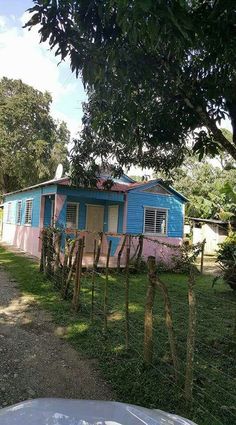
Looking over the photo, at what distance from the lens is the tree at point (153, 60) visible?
268 cm

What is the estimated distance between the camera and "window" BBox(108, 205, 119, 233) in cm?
1748

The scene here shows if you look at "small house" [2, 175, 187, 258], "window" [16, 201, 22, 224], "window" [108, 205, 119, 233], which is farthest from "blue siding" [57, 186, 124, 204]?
"window" [16, 201, 22, 224]

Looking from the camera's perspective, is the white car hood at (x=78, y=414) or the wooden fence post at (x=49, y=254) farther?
the wooden fence post at (x=49, y=254)

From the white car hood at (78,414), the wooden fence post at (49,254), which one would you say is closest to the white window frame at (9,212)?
the wooden fence post at (49,254)

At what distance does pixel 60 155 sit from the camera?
32344mm

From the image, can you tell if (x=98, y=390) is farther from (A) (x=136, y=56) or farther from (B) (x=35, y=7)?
(B) (x=35, y=7)

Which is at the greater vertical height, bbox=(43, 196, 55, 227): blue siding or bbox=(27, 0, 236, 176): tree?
bbox=(27, 0, 236, 176): tree

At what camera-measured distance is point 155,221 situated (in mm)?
17203

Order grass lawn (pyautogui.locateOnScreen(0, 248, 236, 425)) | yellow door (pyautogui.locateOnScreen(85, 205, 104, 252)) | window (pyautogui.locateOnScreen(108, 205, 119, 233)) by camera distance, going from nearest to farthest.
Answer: grass lawn (pyautogui.locateOnScreen(0, 248, 236, 425)), window (pyautogui.locateOnScreen(108, 205, 119, 233)), yellow door (pyautogui.locateOnScreen(85, 205, 104, 252))

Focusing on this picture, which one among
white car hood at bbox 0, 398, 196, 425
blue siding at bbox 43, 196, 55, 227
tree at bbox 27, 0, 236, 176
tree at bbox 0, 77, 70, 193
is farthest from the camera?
tree at bbox 0, 77, 70, 193

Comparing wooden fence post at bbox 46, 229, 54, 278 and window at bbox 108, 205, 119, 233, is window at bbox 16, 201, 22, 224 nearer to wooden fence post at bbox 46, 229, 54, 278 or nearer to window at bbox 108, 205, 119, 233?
window at bbox 108, 205, 119, 233

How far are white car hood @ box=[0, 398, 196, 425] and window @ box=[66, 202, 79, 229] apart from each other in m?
16.0

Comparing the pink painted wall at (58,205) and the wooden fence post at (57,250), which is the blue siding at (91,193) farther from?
the wooden fence post at (57,250)

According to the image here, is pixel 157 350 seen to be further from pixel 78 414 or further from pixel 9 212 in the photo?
pixel 9 212
